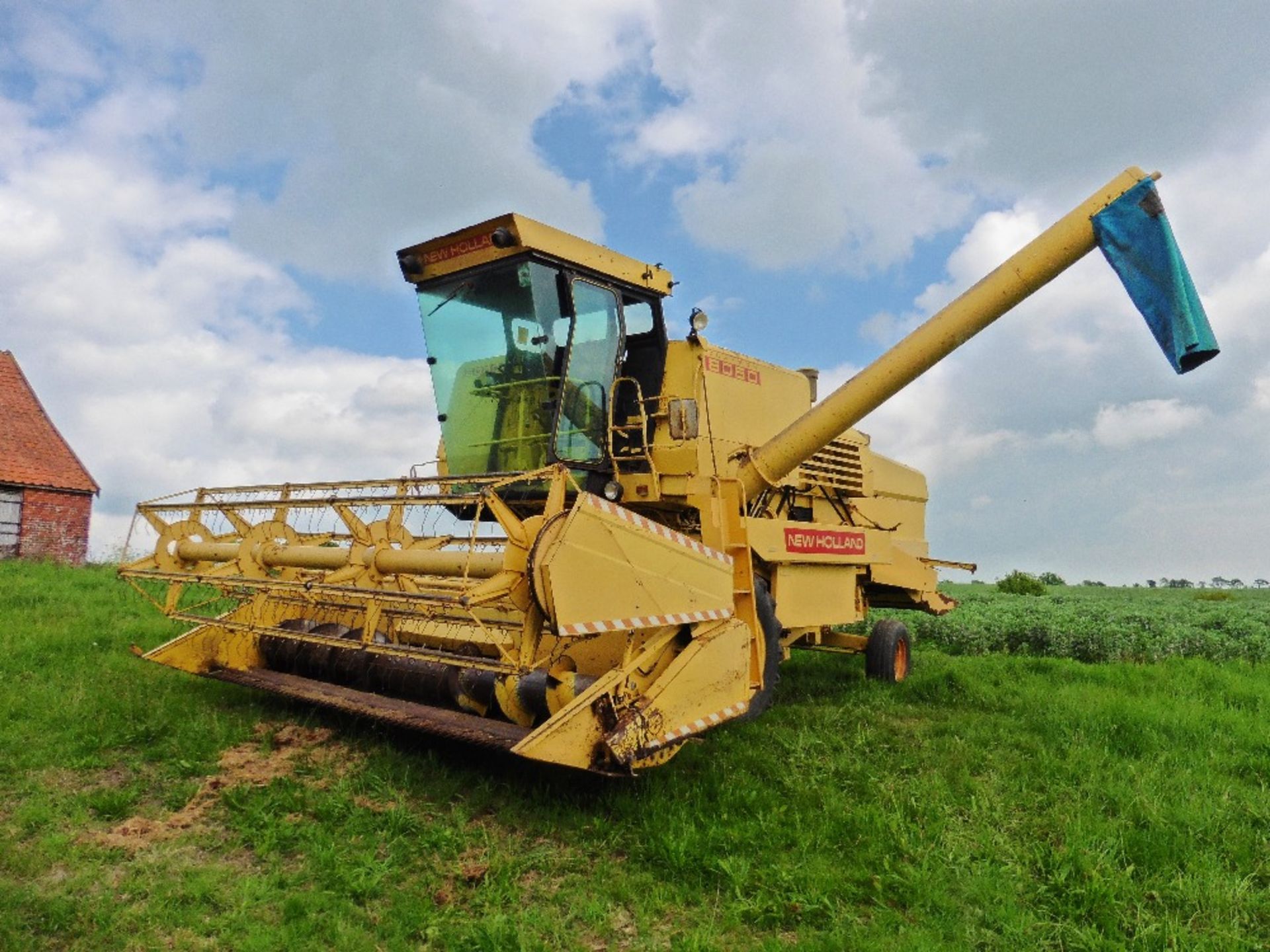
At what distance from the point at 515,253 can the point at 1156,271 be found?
14.1 ft

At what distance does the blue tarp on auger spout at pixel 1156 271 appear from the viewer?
6.07m

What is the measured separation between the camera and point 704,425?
6.72m

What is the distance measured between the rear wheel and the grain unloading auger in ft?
3.74

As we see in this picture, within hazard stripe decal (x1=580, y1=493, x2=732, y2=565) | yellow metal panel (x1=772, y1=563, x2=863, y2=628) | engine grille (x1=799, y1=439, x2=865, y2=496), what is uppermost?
engine grille (x1=799, y1=439, x2=865, y2=496)

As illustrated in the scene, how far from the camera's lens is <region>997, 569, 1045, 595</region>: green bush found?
21.7m

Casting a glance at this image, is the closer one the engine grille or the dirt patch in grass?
the dirt patch in grass

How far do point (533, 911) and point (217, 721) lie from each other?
3.31m

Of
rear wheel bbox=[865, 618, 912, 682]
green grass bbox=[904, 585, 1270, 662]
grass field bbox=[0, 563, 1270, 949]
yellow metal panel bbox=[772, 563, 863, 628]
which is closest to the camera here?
grass field bbox=[0, 563, 1270, 949]

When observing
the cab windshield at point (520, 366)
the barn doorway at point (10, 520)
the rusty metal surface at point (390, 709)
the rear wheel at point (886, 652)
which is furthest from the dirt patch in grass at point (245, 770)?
the barn doorway at point (10, 520)

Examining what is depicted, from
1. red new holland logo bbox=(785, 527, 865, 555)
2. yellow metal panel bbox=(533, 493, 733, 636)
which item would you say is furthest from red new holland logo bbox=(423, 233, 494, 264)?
red new holland logo bbox=(785, 527, 865, 555)

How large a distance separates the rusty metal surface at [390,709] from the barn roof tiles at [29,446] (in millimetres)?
15783

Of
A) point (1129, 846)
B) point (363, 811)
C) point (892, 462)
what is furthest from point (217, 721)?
point (892, 462)

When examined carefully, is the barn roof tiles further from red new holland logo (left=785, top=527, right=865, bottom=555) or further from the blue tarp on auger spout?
the blue tarp on auger spout

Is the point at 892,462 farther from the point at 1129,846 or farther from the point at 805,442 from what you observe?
the point at 1129,846
